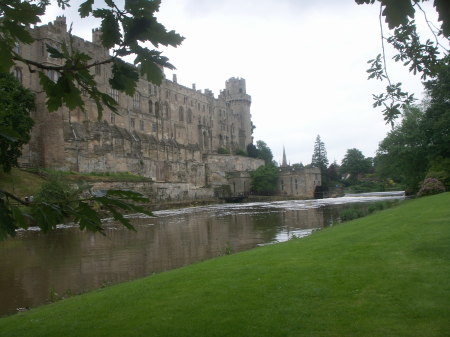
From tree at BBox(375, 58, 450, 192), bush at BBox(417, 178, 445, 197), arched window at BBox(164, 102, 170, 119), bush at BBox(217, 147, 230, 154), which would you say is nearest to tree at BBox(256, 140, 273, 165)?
bush at BBox(217, 147, 230, 154)

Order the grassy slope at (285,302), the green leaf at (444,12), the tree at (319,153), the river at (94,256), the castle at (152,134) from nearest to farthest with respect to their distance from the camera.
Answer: the green leaf at (444,12) → the grassy slope at (285,302) → the river at (94,256) → the castle at (152,134) → the tree at (319,153)

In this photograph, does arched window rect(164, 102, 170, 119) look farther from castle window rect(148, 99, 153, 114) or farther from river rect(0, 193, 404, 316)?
river rect(0, 193, 404, 316)

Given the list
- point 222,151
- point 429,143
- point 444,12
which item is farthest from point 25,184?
point 222,151

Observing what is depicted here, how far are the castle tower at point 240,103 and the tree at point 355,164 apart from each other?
26.1 metres

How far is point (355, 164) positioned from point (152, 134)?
2040 inches

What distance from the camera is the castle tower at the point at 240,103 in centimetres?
8506

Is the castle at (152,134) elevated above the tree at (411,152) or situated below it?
above

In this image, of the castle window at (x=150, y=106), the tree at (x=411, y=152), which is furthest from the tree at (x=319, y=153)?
the tree at (x=411, y=152)

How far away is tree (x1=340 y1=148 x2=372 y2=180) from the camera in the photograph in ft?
315

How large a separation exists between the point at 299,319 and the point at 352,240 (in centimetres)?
543

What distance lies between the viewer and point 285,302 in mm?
4891

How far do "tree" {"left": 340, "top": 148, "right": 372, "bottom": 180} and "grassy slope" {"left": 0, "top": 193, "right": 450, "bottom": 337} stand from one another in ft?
302

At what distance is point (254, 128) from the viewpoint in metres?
95.1

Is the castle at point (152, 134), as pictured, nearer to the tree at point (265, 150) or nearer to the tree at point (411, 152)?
the tree at point (265, 150)
